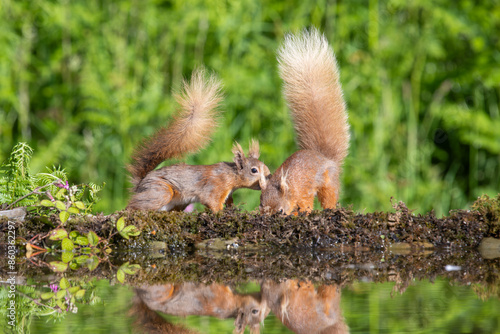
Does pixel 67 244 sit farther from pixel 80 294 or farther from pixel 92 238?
pixel 80 294

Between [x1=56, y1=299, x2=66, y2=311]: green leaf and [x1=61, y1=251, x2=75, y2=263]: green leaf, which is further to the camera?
[x1=61, y1=251, x2=75, y2=263]: green leaf

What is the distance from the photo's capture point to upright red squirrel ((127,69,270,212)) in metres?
3.85

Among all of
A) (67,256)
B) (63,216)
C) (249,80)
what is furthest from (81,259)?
(249,80)

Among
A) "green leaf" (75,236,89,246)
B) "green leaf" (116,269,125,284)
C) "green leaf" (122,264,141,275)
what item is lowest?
"green leaf" (116,269,125,284)

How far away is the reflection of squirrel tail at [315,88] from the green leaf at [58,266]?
2.02 metres

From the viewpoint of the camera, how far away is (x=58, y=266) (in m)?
2.62

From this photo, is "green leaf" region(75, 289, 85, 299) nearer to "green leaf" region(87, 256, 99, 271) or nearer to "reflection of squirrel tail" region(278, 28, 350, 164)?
"green leaf" region(87, 256, 99, 271)

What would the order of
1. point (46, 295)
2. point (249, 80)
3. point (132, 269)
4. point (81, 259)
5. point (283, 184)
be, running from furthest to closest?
point (249, 80)
point (283, 184)
point (81, 259)
point (132, 269)
point (46, 295)

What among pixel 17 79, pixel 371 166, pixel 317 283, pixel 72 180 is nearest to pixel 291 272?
pixel 317 283

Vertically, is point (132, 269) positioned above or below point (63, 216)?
below

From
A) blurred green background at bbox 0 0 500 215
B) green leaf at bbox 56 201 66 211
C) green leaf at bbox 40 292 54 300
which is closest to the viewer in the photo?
green leaf at bbox 40 292 54 300

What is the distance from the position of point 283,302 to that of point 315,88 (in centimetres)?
249

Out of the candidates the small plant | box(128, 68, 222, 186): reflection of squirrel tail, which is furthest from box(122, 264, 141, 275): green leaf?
box(128, 68, 222, 186): reflection of squirrel tail

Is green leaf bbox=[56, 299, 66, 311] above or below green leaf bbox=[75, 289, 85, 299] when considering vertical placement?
below
